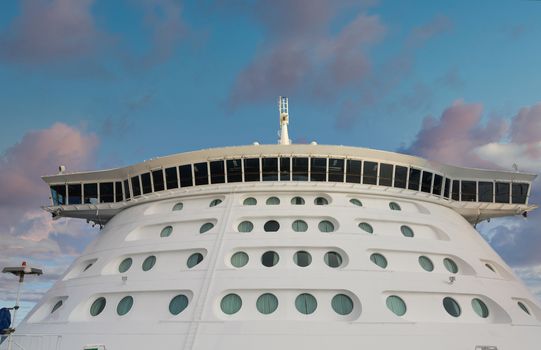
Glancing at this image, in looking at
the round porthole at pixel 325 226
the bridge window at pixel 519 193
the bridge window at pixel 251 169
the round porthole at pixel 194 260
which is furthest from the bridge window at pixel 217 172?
the bridge window at pixel 519 193

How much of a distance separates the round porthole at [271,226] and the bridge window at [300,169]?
10.5 feet

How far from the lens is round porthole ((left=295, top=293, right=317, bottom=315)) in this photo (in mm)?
14430

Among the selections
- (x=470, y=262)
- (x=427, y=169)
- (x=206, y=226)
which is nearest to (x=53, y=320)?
(x=206, y=226)

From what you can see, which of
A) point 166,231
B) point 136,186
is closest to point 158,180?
point 136,186

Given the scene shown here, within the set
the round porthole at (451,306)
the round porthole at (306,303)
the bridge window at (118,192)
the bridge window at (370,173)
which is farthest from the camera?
the bridge window at (118,192)

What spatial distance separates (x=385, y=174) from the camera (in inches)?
834

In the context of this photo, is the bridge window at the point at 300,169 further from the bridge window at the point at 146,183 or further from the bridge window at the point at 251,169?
the bridge window at the point at 146,183

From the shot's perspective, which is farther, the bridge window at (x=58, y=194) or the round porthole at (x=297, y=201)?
the bridge window at (x=58, y=194)

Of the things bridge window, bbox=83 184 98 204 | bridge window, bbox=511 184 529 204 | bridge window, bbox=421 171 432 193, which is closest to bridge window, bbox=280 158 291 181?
bridge window, bbox=421 171 432 193

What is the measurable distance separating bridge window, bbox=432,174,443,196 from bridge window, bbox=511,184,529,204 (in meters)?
6.20

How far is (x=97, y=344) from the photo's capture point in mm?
14562

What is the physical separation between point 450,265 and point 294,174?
8.28 m

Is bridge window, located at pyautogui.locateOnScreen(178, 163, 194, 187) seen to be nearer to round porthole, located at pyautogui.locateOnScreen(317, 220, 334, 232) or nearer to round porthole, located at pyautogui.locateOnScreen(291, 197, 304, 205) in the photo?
round porthole, located at pyautogui.locateOnScreen(291, 197, 304, 205)

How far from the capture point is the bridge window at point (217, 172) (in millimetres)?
21047
